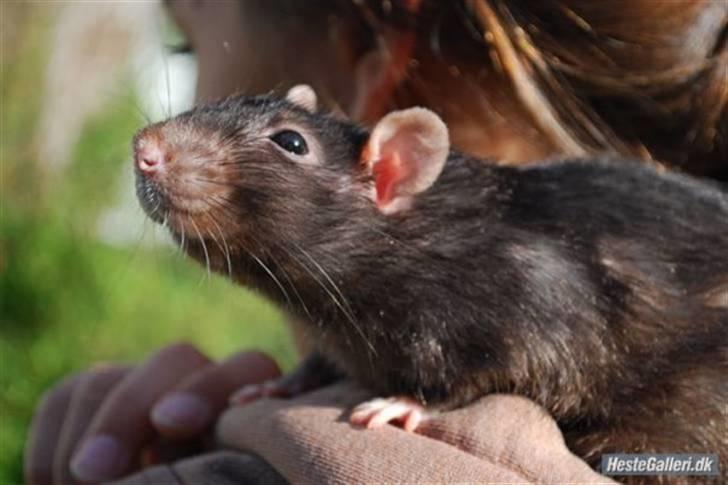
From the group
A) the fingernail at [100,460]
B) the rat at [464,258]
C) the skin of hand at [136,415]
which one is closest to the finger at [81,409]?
the skin of hand at [136,415]

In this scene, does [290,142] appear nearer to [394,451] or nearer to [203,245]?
[203,245]

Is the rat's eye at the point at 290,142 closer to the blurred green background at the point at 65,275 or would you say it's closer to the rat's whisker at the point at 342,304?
the rat's whisker at the point at 342,304

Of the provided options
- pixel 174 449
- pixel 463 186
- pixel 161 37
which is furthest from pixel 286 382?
pixel 161 37

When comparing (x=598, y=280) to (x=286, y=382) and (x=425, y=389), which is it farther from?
(x=286, y=382)

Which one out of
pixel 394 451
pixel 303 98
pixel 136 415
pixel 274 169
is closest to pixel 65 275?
pixel 136 415

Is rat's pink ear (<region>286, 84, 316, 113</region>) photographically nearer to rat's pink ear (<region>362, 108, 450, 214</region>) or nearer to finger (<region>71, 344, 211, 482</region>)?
rat's pink ear (<region>362, 108, 450, 214</region>)

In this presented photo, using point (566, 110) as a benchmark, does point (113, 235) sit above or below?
below

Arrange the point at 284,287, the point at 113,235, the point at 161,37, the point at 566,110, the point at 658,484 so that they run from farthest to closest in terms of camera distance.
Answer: the point at 113,235
the point at 161,37
the point at 566,110
the point at 284,287
the point at 658,484

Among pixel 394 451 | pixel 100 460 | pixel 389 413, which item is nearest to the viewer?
pixel 394 451
